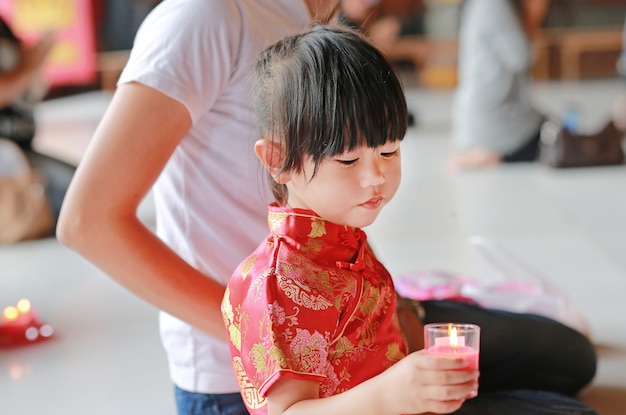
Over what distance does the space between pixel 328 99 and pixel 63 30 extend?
7440mm

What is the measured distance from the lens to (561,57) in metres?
8.98

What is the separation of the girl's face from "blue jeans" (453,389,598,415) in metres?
0.46

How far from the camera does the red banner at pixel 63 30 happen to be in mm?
7523

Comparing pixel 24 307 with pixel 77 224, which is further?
Result: pixel 24 307

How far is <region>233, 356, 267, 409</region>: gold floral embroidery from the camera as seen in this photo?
1.07m

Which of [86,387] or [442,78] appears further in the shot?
[442,78]

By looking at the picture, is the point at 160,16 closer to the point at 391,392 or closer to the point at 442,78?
the point at 391,392

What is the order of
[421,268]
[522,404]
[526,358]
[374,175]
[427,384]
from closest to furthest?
[427,384] < [374,175] < [522,404] < [526,358] < [421,268]

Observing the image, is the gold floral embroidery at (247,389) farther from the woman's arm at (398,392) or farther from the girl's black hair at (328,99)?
the girl's black hair at (328,99)

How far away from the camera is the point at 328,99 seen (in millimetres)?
1031

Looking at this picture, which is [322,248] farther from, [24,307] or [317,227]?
[24,307]

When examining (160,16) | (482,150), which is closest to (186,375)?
(160,16)

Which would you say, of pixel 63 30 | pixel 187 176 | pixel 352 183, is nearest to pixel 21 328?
pixel 187 176

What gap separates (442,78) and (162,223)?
7692 mm
